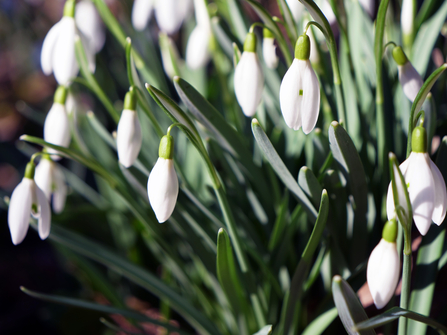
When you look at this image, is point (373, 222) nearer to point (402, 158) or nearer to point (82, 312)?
point (402, 158)

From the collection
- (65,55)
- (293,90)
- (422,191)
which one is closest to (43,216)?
(65,55)

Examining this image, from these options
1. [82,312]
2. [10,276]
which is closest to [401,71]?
[82,312]

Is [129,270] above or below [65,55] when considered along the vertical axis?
below

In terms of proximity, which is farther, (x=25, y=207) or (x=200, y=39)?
(x=200, y=39)

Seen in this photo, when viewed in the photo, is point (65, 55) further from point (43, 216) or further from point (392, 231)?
point (392, 231)

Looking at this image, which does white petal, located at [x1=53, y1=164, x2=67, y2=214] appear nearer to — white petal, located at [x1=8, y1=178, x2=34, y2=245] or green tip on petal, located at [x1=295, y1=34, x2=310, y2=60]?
white petal, located at [x1=8, y1=178, x2=34, y2=245]

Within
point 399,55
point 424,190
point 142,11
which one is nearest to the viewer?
point 424,190

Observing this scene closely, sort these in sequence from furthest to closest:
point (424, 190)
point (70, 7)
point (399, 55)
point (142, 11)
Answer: point (142, 11) < point (70, 7) < point (399, 55) < point (424, 190)
